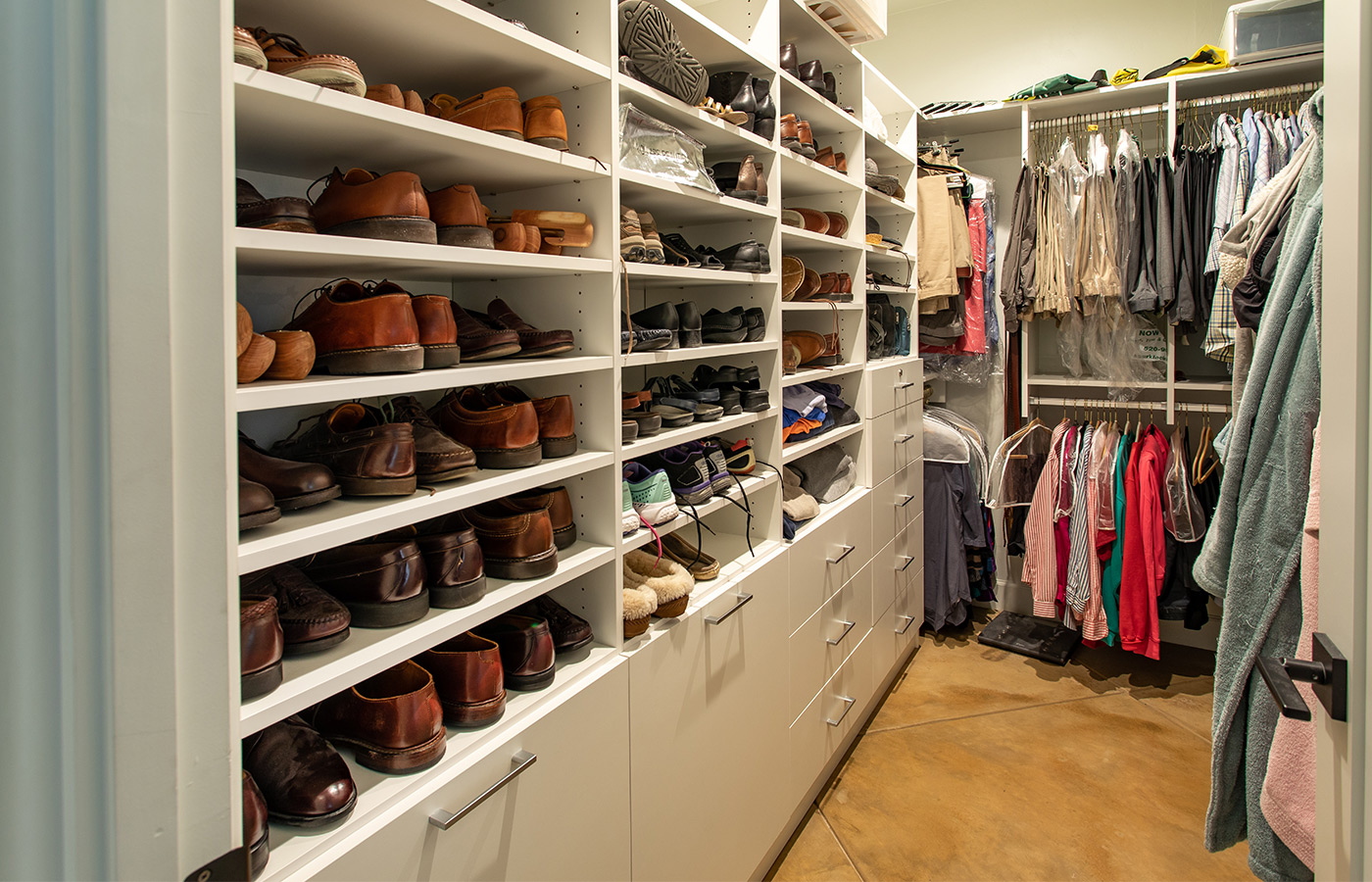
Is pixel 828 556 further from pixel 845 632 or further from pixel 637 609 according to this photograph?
pixel 637 609

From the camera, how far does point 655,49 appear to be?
1620mm

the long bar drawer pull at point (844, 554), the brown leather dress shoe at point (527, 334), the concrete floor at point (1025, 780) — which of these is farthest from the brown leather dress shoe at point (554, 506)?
the concrete floor at point (1025, 780)

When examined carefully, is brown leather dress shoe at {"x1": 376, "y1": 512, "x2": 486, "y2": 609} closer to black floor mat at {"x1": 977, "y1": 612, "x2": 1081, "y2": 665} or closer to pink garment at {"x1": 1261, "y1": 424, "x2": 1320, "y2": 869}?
pink garment at {"x1": 1261, "y1": 424, "x2": 1320, "y2": 869}

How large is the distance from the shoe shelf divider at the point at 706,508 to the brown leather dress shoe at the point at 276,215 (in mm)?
797

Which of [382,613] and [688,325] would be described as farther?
[688,325]

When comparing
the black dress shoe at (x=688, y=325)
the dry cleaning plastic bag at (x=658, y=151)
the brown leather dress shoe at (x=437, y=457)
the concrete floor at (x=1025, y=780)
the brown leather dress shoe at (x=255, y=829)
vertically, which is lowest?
the concrete floor at (x=1025, y=780)

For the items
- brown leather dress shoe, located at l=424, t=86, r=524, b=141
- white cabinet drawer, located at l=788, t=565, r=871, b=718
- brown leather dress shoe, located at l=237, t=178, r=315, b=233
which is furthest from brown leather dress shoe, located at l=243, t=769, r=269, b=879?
white cabinet drawer, located at l=788, t=565, r=871, b=718

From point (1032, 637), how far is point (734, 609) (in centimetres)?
238

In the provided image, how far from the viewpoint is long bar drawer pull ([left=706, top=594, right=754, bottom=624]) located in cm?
174

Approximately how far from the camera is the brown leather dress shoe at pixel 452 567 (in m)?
1.21

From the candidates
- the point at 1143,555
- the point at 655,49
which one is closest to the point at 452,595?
the point at 655,49

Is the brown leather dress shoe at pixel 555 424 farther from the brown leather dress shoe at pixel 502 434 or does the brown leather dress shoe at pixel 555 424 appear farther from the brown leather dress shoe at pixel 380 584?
the brown leather dress shoe at pixel 380 584

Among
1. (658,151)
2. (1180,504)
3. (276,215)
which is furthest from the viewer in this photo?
(1180,504)

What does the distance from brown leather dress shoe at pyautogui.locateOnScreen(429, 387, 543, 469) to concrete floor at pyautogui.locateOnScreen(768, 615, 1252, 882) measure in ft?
4.86
